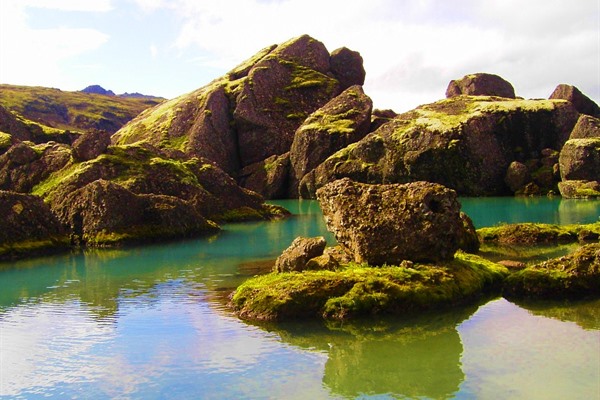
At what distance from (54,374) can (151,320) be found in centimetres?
698

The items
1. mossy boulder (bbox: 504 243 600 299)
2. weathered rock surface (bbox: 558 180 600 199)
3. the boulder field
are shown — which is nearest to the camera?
mossy boulder (bbox: 504 243 600 299)

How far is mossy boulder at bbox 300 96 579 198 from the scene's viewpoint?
116250mm

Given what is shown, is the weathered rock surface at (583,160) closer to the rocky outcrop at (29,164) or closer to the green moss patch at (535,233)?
the green moss patch at (535,233)

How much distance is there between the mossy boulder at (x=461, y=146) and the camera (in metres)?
116

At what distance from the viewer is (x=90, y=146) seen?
261 ft

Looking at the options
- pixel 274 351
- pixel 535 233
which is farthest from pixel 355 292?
pixel 535 233

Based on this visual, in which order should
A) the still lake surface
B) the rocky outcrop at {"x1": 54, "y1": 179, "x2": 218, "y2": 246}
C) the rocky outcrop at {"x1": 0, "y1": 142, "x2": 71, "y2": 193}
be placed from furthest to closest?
the rocky outcrop at {"x1": 0, "y1": 142, "x2": 71, "y2": 193}, the rocky outcrop at {"x1": 54, "y1": 179, "x2": 218, "y2": 246}, the still lake surface

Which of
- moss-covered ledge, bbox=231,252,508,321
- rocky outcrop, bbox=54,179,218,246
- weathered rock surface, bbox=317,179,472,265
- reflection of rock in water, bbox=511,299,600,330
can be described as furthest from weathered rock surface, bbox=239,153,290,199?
reflection of rock in water, bbox=511,299,600,330

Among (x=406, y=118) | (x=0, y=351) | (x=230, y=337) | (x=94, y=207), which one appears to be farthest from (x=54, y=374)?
(x=406, y=118)

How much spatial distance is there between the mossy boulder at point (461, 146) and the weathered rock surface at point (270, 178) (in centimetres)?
1188

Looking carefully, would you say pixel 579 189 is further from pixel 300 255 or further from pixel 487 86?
pixel 300 255

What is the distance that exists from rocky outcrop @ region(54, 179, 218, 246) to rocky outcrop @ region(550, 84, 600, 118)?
10260 centimetres

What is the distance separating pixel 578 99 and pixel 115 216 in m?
112

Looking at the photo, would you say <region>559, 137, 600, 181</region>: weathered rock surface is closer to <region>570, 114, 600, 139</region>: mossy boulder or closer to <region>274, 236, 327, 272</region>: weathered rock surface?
<region>570, 114, 600, 139</region>: mossy boulder
